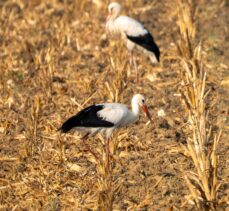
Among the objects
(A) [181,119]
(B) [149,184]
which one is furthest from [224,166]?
(A) [181,119]

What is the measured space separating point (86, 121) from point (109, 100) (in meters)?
1.91

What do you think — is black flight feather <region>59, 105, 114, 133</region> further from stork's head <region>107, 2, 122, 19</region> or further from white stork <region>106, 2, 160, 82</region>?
stork's head <region>107, 2, 122, 19</region>

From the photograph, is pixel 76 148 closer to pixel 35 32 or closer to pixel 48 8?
pixel 35 32

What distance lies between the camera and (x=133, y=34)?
1227 cm

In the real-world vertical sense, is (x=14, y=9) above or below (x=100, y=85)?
above

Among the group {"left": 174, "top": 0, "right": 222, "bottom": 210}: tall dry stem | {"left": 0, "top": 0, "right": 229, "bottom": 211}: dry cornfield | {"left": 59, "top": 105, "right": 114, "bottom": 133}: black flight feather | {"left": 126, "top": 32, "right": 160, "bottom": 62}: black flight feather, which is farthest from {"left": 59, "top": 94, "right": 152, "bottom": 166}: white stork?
{"left": 126, "top": 32, "right": 160, "bottom": 62}: black flight feather

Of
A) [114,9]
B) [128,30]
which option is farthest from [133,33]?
[114,9]

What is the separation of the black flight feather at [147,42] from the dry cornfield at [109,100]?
328 mm

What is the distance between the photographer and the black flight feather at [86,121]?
8.44 metres

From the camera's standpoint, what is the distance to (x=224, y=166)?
327 inches

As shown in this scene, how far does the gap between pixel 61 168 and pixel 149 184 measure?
113cm

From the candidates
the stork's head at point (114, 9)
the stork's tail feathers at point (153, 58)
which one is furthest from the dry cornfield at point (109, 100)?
the stork's head at point (114, 9)

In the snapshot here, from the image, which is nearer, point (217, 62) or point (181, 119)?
point (181, 119)

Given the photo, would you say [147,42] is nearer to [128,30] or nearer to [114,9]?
[128,30]
